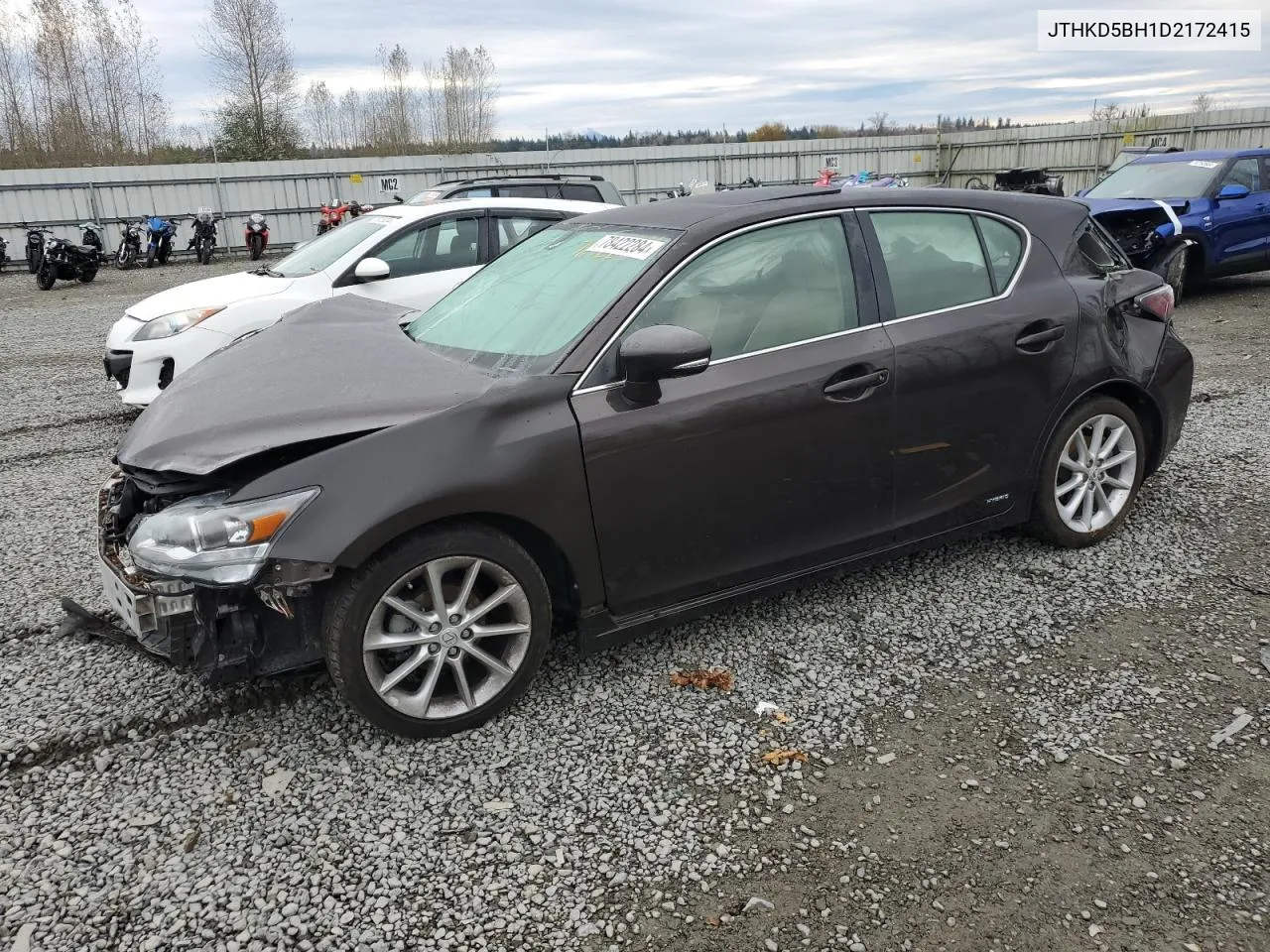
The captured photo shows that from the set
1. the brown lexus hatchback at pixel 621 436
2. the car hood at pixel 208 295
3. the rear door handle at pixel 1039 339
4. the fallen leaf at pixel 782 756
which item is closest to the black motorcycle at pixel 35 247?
the car hood at pixel 208 295

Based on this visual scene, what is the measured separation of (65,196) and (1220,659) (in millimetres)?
24941

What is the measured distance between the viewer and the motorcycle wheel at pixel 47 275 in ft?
55.2

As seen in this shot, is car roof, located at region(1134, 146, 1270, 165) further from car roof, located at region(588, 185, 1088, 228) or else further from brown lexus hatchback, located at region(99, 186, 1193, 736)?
car roof, located at region(588, 185, 1088, 228)

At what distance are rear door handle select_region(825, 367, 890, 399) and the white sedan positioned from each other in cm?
340

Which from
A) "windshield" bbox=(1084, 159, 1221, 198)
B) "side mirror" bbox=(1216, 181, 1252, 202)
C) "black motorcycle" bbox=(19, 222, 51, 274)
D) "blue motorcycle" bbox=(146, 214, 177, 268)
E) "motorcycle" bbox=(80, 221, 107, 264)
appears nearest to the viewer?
"side mirror" bbox=(1216, 181, 1252, 202)

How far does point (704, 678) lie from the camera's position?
11.3 ft

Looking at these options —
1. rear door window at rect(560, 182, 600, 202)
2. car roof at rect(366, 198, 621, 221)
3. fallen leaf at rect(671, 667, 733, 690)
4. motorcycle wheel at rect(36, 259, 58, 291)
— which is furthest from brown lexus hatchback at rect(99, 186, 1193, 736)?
motorcycle wheel at rect(36, 259, 58, 291)

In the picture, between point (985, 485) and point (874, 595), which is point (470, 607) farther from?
point (985, 485)

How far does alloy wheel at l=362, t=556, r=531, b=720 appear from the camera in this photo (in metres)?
2.95

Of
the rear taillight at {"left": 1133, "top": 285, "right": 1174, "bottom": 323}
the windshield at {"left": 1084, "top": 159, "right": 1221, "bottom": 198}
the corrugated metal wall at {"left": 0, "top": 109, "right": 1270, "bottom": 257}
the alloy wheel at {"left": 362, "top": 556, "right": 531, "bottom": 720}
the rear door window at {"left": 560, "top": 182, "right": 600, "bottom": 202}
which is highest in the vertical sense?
the corrugated metal wall at {"left": 0, "top": 109, "right": 1270, "bottom": 257}

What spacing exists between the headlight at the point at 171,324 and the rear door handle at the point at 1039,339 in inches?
217

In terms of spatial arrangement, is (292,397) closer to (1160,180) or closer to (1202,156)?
(1160,180)

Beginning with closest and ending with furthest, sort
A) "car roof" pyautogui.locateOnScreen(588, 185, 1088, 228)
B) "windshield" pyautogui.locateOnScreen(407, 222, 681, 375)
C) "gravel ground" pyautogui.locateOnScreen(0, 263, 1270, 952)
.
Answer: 1. "gravel ground" pyautogui.locateOnScreen(0, 263, 1270, 952)
2. "windshield" pyautogui.locateOnScreen(407, 222, 681, 375)
3. "car roof" pyautogui.locateOnScreen(588, 185, 1088, 228)

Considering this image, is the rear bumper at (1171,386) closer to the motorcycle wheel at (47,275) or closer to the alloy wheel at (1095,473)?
the alloy wheel at (1095,473)
